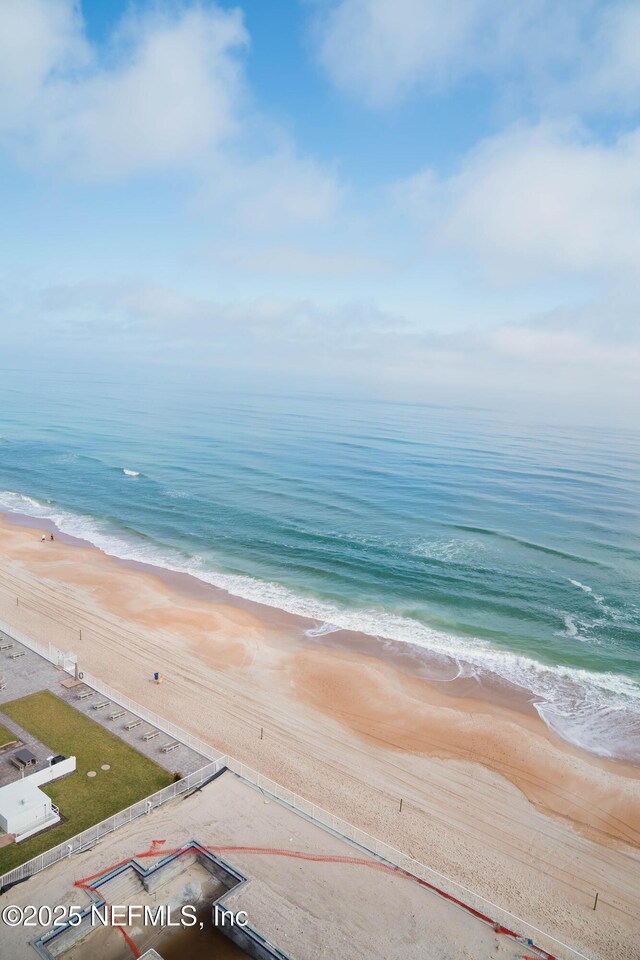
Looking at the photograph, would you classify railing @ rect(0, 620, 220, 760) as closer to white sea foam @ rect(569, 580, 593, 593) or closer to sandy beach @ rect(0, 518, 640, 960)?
sandy beach @ rect(0, 518, 640, 960)

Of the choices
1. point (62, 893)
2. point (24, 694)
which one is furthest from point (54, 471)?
point (62, 893)

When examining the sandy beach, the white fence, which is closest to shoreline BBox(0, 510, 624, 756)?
the sandy beach

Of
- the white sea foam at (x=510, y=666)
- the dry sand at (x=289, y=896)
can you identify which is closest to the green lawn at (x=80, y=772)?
the dry sand at (x=289, y=896)

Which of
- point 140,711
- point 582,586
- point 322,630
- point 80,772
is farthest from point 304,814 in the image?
point 582,586

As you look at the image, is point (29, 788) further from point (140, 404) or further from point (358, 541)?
point (140, 404)

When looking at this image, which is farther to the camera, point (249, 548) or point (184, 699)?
point (249, 548)

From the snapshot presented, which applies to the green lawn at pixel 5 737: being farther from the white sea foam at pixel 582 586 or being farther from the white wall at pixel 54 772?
the white sea foam at pixel 582 586
